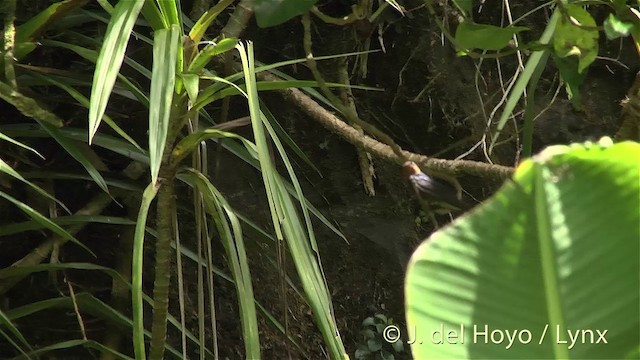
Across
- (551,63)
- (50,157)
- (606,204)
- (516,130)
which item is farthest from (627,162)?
(50,157)

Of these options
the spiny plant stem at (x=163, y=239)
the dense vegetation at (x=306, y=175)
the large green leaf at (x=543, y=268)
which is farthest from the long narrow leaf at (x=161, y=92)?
the large green leaf at (x=543, y=268)

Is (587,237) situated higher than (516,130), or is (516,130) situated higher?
(587,237)

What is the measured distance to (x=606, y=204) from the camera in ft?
0.87

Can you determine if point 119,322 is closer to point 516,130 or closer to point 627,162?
point 516,130

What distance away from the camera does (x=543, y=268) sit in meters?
0.27

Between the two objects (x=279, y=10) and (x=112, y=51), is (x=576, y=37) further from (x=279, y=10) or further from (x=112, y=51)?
(x=112, y=51)

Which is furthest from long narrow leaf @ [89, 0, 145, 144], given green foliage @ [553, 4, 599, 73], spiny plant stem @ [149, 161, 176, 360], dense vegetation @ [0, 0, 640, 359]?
green foliage @ [553, 4, 599, 73]

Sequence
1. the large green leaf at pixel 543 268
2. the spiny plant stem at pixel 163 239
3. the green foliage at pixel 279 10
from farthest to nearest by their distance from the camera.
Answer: the spiny plant stem at pixel 163 239 < the green foliage at pixel 279 10 < the large green leaf at pixel 543 268

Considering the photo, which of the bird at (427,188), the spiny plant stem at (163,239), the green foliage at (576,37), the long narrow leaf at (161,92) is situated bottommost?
the spiny plant stem at (163,239)

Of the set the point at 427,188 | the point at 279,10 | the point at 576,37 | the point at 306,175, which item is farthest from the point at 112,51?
the point at 306,175

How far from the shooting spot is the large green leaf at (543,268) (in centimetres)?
26

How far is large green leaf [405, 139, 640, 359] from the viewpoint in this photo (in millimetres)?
264

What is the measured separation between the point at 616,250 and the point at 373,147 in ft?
1.36

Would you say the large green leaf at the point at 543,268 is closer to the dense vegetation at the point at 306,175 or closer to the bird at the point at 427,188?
the dense vegetation at the point at 306,175
